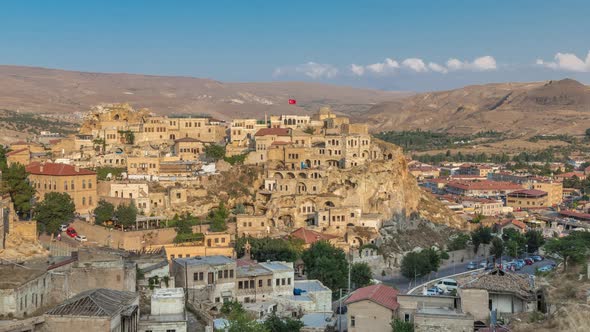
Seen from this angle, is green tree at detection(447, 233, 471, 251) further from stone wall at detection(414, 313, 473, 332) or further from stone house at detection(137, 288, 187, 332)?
stone house at detection(137, 288, 187, 332)

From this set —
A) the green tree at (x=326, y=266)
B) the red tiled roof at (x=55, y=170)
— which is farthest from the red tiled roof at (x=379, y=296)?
the red tiled roof at (x=55, y=170)

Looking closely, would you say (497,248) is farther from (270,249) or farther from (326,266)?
(326,266)

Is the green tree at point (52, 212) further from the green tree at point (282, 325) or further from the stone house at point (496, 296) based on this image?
the stone house at point (496, 296)

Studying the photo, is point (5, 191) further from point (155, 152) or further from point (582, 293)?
point (582, 293)

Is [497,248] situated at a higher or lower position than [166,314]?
lower

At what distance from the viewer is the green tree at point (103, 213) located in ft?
156

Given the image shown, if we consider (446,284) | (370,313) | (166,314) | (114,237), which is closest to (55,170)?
(114,237)

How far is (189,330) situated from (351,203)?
34640 mm

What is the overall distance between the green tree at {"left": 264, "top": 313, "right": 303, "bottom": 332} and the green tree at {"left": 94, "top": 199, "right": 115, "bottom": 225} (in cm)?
2037

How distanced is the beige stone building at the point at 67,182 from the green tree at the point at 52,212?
3625 mm

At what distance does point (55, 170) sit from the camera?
163ft

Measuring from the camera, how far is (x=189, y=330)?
82.5ft

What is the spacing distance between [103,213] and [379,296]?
2402 centimetres

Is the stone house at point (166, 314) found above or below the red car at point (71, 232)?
above
